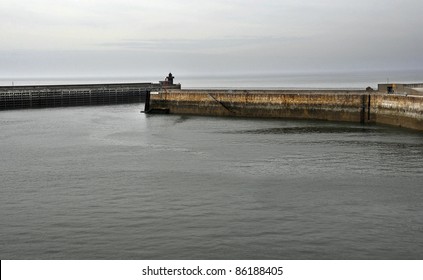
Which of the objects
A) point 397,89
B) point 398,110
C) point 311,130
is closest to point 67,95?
point 311,130

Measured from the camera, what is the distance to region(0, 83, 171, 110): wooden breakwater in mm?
66625

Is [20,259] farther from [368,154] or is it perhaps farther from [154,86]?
[154,86]

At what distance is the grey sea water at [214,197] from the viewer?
14.9 metres

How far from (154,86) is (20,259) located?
69.3m

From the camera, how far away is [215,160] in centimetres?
2803

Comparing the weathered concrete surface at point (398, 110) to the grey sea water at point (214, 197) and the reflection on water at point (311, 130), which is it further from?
the reflection on water at point (311, 130)

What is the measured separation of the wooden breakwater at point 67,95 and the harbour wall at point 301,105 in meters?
7.46

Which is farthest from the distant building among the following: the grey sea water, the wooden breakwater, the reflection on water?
the wooden breakwater

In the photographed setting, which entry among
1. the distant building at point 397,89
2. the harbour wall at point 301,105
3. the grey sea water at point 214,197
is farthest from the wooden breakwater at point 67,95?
the grey sea water at point 214,197

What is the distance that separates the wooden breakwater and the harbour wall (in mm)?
7455

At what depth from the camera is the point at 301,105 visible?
164ft

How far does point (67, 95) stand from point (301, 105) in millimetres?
34702

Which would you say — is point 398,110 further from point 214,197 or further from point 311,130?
point 214,197

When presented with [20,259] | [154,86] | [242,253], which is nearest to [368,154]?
[242,253]
